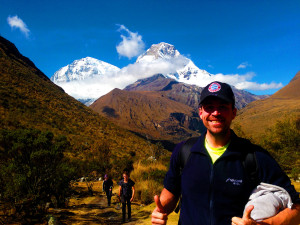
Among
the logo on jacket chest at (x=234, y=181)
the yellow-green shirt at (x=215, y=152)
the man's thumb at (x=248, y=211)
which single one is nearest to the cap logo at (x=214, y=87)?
the yellow-green shirt at (x=215, y=152)

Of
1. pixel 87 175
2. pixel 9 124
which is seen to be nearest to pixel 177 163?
pixel 87 175

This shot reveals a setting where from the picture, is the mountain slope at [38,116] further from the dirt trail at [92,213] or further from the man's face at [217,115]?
the man's face at [217,115]

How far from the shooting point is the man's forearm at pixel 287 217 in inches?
55.5

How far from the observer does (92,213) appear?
9047 millimetres

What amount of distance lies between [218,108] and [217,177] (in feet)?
2.11

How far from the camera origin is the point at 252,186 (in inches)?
61.7

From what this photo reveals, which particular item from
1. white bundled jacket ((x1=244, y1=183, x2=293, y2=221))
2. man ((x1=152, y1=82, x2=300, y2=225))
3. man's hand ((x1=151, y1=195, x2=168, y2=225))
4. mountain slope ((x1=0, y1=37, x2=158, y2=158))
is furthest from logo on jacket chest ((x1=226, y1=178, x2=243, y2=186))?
mountain slope ((x1=0, y1=37, x2=158, y2=158))

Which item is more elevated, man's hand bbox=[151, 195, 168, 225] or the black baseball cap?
the black baseball cap

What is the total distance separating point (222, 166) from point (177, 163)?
0.46m

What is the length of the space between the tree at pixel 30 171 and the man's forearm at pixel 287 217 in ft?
24.0

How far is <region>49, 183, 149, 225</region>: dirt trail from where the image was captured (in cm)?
777

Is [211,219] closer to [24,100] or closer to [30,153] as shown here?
[30,153]

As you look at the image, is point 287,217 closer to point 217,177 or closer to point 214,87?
point 217,177

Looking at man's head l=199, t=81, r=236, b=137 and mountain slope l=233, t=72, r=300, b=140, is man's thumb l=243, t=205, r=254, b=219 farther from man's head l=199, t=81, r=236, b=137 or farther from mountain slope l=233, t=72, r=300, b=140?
mountain slope l=233, t=72, r=300, b=140
